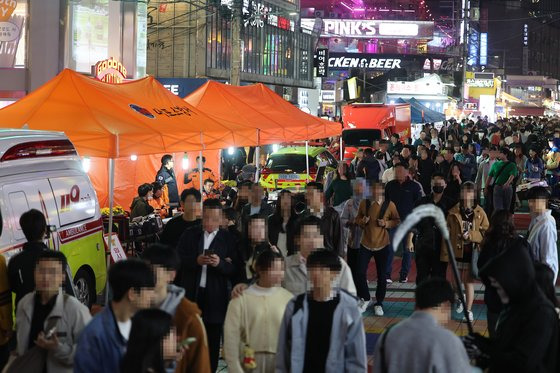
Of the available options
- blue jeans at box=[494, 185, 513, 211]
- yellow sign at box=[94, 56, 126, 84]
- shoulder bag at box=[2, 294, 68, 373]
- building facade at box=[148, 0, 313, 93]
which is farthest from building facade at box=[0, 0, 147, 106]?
shoulder bag at box=[2, 294, 68, 373]

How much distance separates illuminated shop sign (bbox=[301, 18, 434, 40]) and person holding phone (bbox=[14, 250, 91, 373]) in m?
102

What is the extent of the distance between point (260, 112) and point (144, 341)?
1639 centimetres

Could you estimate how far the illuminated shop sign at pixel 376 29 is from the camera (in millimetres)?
108375

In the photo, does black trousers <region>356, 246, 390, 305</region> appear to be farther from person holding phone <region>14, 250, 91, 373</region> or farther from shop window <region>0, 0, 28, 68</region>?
shop window <region>0, 0, 28, 68</region>

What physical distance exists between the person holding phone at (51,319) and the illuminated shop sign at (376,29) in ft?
335

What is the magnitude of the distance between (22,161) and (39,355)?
16.1 feet

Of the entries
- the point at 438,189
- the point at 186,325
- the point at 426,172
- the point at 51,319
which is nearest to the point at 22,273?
the point at 51,319

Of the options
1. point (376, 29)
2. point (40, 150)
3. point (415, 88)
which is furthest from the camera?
point (376, 29)

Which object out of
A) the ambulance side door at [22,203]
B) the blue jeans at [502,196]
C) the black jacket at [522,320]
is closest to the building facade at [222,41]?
the blue jeans at [502,196]

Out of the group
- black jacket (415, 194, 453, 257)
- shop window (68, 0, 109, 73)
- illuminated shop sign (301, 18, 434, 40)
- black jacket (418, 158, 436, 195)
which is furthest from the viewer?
illuminated shop sign (301, 18, 434, 40)

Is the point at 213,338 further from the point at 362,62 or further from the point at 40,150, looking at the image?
the point at 362,62

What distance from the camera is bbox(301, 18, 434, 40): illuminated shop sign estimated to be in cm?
10838

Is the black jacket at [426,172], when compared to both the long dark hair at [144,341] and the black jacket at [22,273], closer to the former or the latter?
the black jacket at [22,273]

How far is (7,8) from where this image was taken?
23750mm
